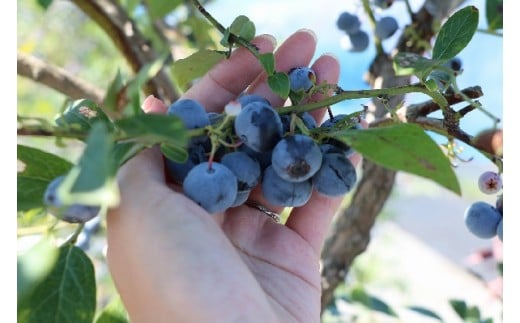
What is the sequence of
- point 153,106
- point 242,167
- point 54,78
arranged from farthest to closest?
point 54,78 < point 153,106 < point 242,167

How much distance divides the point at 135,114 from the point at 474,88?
35cm

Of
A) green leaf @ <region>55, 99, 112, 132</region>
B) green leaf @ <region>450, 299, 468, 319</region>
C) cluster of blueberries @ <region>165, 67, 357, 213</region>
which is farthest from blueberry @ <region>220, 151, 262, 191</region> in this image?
green leaf @ <region>450, 299, 468, 319</region>

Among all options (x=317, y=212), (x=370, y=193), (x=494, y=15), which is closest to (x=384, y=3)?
(x=494, y=15)

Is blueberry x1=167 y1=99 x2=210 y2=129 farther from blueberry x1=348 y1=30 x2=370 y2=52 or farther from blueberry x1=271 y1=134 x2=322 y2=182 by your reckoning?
blueberry x1=348 y1=30 x2=370 y2=52

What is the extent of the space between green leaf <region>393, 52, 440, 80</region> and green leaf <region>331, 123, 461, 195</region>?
134mm

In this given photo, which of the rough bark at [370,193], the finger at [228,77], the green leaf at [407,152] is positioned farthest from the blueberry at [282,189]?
the rough bark at [370,193]

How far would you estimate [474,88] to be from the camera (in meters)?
0.61

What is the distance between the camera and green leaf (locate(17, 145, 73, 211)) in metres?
0.48

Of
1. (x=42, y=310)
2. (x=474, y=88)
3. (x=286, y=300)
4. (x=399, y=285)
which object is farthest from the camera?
(x=399, y=285)

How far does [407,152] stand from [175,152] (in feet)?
0.58

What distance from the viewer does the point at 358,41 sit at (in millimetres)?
1128

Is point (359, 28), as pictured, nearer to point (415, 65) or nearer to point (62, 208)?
point (415, 65)
